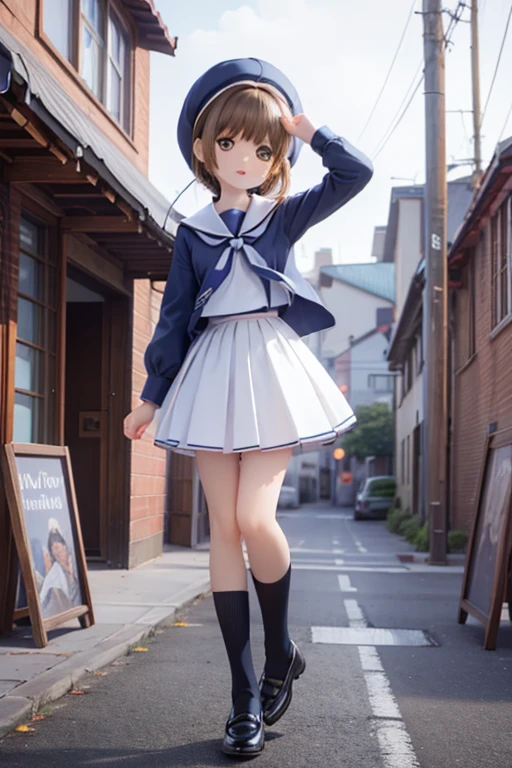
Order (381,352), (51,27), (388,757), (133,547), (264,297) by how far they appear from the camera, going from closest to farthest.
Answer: (388,757)
(264,297)
(51,27)
(133,547)
(381,352)

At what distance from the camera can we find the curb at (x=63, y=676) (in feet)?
12.6

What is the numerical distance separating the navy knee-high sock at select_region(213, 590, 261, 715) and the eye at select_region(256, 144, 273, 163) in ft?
5.08

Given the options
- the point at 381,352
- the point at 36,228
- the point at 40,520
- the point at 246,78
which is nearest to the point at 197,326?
the point at 246,78

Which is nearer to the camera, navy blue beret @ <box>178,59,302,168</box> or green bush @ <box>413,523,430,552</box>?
navy blue beret @ <box>178,59,302,168</box>

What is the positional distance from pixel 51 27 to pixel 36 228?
7.76 feet

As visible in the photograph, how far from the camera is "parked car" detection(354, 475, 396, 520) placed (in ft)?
116

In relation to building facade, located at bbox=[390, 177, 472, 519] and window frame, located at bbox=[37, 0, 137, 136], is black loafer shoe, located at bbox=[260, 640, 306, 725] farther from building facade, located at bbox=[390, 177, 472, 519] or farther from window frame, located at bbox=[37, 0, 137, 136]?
building facade, located at bbox=[390, 177, 472, 519]

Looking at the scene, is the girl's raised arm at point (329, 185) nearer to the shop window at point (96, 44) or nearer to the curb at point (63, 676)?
the curb at point (63, 676)

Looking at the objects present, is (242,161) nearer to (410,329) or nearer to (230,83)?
(230,83)

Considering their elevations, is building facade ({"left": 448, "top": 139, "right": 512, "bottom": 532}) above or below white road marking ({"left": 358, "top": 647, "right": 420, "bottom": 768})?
above

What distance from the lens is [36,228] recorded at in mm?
7352

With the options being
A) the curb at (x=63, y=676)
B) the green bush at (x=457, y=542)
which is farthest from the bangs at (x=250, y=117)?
the green bush at (x=457, y=542)

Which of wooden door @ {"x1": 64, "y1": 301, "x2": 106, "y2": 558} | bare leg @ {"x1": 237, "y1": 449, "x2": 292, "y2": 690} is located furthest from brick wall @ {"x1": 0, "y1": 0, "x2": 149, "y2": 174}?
bare leg @ {"x1": 237, "y1": 449, "x2": 292, "y2": 690}

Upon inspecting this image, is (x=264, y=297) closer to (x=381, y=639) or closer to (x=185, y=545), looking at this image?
(x=381, y=639)
